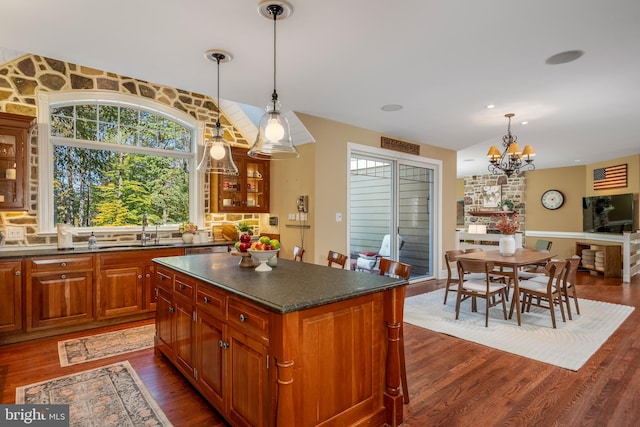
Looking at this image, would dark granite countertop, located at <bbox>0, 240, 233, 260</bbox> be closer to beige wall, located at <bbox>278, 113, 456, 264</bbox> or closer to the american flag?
beige wall, located at <bbox>278, 113, 456, 264</bbox>

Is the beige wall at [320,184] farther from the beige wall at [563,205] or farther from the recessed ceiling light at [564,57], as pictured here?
the beige wall at [563,205]

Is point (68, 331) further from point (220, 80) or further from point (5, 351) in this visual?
point (220, 80)

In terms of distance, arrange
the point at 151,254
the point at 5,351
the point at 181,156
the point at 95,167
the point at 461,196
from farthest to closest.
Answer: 1. the point at 461,196
2. the point at 181,156
3. the point at 95,167
4. the point at 151,254
5. the point at 5,351

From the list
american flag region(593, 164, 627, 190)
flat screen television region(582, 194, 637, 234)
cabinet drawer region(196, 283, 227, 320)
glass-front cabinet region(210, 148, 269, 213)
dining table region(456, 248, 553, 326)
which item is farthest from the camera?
american flag region(593, 164, 627, 190)

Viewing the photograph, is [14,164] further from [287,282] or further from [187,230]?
[287,282]

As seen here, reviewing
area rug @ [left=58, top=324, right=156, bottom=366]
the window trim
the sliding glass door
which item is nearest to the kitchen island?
area rug @ [left=58, top=324, right=156, bottom=366]

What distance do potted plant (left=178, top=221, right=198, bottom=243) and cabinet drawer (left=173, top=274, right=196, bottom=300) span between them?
2182 millimetres

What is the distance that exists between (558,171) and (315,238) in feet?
27.2

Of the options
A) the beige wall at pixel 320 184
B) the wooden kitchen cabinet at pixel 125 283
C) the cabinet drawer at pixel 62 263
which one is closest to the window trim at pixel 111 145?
the cabinet drawer at pixel 62 263

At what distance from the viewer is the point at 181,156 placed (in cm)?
513

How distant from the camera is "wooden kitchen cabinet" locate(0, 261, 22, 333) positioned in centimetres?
331

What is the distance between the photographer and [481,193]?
10914mm

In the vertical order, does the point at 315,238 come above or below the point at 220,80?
below

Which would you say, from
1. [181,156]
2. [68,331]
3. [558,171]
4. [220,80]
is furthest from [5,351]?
[558,171]
